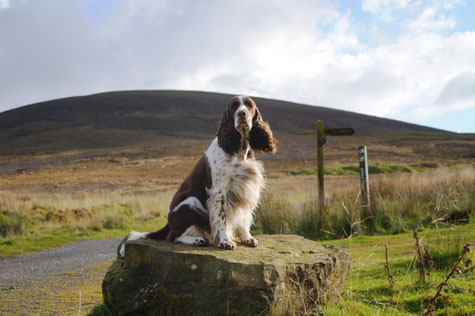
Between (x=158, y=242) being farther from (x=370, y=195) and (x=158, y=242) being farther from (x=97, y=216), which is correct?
(x=97, y=216)

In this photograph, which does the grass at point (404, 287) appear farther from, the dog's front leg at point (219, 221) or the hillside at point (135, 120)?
the hillside at point (135, 120)

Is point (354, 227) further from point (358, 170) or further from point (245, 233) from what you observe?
point (358, 170)

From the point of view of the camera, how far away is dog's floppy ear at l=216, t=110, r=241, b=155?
5211mm

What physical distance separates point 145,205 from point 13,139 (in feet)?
207

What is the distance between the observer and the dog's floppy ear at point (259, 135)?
18.1 feet

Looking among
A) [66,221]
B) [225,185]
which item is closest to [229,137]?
[225,185]

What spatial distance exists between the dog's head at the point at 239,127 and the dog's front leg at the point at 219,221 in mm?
672

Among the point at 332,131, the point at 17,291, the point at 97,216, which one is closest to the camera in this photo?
the point at 17,291

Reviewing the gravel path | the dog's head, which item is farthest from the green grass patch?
the dog's head

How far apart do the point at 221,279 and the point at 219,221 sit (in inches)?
37.3

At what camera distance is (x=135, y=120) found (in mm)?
84375

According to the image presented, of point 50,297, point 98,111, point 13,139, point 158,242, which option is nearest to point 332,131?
point 158,242

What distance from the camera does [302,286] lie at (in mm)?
4695

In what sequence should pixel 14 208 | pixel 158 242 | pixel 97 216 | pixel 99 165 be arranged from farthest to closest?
pixel 99 165, pixel 97 216, pixel 14 208, pixel 158 242
